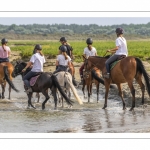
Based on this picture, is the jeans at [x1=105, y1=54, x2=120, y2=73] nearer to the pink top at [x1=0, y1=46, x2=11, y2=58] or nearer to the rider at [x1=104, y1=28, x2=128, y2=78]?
the rider at [x1=104, y1=28, x2=128, y2=78]

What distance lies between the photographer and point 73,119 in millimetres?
13891

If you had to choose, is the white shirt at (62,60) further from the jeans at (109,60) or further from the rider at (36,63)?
the jeans at (109,60)

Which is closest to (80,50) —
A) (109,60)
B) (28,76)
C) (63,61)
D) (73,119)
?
(63,61)

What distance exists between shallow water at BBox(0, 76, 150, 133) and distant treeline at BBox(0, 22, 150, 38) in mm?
104251

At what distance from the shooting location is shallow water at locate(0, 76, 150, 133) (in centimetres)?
1229

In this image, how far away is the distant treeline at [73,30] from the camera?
5167 inches

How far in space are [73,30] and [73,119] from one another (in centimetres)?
15957

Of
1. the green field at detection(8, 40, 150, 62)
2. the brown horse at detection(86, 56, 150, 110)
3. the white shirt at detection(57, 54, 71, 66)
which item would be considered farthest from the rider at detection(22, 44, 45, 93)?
the green field at detection(8, 40, 150, 62)

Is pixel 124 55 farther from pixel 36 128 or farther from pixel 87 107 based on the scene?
pixel 36 128

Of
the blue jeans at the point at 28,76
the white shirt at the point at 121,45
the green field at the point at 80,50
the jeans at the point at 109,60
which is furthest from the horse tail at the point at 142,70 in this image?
the green field at the point at 80,50

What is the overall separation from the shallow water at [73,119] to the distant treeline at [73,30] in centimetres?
10425
